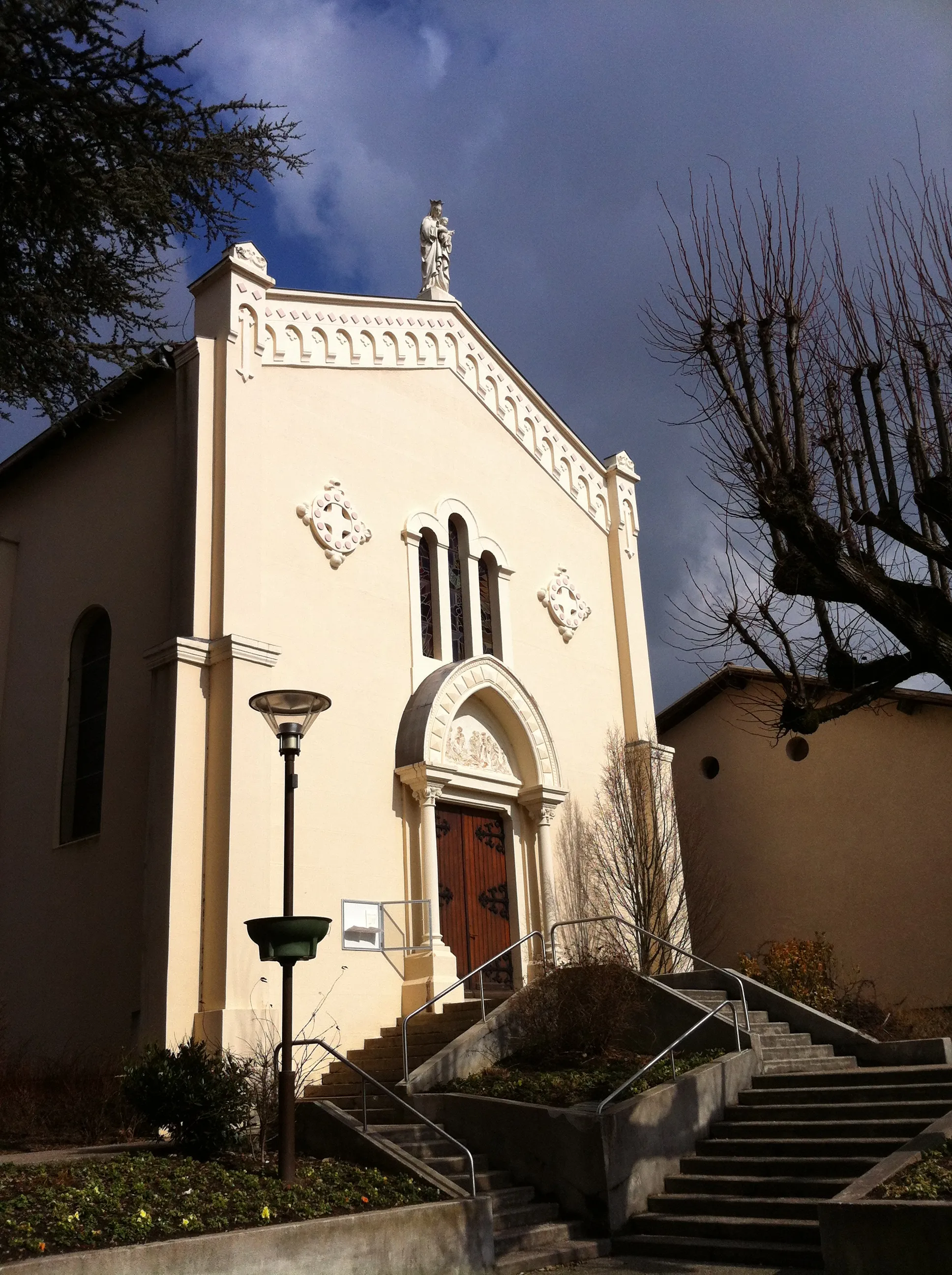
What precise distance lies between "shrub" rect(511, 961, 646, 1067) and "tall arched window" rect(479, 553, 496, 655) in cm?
617

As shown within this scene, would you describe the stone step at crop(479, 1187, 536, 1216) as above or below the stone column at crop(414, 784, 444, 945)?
below

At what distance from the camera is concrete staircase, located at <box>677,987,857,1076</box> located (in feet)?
43.5

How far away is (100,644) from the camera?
55.1ft

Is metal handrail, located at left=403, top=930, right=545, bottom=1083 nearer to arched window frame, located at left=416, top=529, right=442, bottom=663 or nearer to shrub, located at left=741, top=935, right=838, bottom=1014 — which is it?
shrub, located at left=741, top=935, right=838, bottom=1014

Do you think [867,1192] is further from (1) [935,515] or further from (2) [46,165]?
(2) [46,165]

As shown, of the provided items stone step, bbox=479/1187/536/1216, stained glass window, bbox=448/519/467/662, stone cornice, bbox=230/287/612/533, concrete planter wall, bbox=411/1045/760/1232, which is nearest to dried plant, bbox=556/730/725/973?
stained glass window, bbox=448/519/467/662

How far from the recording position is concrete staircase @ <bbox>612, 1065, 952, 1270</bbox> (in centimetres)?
966

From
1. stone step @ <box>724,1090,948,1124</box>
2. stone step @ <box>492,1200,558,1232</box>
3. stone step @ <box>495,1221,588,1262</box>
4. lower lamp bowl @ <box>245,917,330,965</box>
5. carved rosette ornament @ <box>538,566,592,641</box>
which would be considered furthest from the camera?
carved rosette ornament @ <box>538,566,592,641</box>

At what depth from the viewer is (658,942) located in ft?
59.6

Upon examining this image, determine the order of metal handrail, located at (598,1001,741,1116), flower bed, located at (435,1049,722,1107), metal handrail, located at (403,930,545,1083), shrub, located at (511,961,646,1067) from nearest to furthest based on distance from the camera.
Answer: metal handrail, located at (598,1001,741,1116) → flower bed, located at (435,1049,722,1107) → metal handrail, located at (403,930,545,1083) → shrub, located at (511,961,646,1067)

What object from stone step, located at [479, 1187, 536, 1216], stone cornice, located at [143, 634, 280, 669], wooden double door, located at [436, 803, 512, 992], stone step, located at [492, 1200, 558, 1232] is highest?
stone cornice, located at [143, 634, 280, 669]

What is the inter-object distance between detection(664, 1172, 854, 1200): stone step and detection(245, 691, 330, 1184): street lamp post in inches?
156

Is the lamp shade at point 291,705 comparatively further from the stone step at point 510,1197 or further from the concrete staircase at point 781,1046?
the concrete staircase at point 781,1046

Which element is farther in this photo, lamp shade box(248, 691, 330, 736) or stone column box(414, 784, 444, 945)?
stone column box(414, 784, 444, 945)
